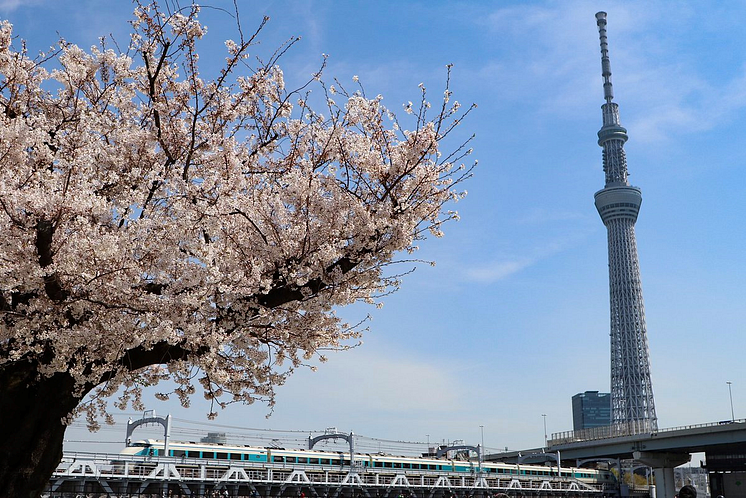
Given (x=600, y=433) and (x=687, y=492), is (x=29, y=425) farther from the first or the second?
(x=600, y=433)

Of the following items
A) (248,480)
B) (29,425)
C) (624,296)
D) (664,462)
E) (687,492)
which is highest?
(624,296)

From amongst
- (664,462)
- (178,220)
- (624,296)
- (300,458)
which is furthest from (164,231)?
(624,296)

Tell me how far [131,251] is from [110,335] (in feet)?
4.49

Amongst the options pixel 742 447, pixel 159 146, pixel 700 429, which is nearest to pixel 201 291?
pixel 159 146

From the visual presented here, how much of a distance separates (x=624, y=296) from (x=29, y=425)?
141 m

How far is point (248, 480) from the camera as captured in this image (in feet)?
142

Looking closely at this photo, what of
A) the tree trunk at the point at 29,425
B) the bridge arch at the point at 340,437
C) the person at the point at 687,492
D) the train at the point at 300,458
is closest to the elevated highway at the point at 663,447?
the train at the point at 300,458

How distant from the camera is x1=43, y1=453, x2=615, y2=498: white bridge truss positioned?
1465 inches

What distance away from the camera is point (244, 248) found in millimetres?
10492

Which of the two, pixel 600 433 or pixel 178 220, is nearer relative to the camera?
pixel 178 220

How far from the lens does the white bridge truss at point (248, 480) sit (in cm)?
3722

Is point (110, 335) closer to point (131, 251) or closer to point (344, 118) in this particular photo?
point (131, 251)

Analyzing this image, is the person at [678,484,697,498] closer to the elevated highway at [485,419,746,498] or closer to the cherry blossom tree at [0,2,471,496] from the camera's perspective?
the cherry blossom tree at [0,2,471,496]

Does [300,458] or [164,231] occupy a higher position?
[164,231]
